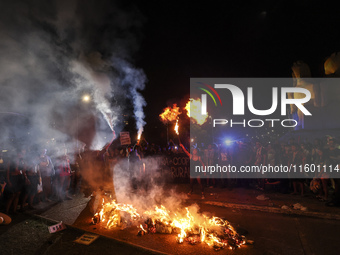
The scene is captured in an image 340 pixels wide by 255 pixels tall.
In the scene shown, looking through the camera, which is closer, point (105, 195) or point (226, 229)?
point (226, 229)

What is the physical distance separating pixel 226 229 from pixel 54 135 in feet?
38.7

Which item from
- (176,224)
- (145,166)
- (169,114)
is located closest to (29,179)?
(145,166)

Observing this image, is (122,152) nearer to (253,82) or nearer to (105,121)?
(105,121)

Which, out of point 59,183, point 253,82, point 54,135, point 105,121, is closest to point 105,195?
point 59,183

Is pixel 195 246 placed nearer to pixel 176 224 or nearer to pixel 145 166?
pixel 176 224

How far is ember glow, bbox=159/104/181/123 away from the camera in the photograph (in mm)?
19264

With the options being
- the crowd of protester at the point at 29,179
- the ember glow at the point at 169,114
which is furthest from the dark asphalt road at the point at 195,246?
the ember glow at the point at 169,114

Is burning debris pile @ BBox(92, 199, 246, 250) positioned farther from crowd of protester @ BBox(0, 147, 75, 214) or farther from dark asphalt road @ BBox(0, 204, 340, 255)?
crowd of protester @ BBox(0, 147, 75, 214)

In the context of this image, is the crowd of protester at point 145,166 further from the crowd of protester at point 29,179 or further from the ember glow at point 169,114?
the ember glow at point 169,114

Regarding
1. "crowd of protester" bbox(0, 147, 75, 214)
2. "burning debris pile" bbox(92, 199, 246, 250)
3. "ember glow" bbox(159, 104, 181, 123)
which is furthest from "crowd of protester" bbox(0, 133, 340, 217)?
"ember glow" bbox(159, 104, 181, 123)

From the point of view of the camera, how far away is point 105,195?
6543mm

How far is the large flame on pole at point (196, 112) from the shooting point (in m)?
21.4

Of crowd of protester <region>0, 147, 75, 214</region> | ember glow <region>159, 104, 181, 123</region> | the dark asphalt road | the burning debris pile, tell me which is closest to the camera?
the dark asphalt road

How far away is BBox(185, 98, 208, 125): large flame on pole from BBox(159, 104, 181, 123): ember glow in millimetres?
1838
